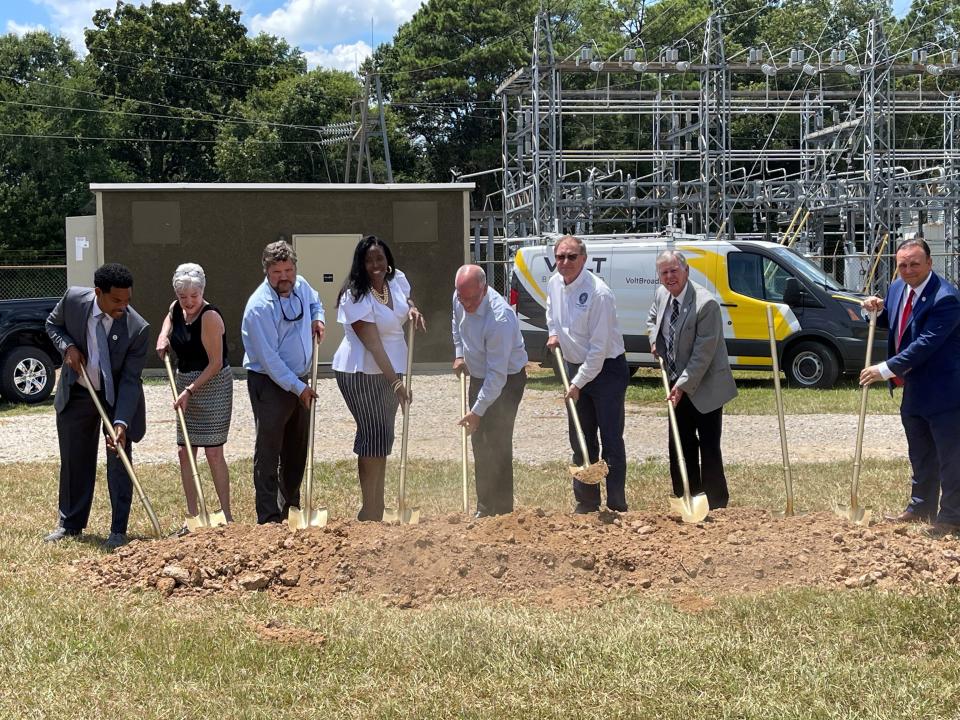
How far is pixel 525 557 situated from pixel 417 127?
163ft

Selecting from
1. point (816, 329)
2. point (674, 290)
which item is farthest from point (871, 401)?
point (674, 290)

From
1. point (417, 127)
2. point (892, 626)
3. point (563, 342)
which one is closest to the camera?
point (892, 626)

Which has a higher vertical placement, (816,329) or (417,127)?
(417,127)

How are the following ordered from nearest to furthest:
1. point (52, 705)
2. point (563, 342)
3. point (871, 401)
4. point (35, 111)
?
point (52, 705), point (563, 342), point (871, 401), point (35, 111)

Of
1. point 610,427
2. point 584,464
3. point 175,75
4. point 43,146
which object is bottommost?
point 584,464

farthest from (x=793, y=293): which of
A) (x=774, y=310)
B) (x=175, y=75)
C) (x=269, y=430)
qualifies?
(x=175, y=75)

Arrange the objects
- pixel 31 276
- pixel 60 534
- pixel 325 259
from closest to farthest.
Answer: pixel 60 534, pixel 325 259, pixel 31 276

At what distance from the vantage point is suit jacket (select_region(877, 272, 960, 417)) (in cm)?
708

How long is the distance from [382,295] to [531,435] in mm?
5421

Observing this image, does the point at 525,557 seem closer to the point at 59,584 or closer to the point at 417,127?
the point at 59,584

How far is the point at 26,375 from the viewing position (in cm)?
1561

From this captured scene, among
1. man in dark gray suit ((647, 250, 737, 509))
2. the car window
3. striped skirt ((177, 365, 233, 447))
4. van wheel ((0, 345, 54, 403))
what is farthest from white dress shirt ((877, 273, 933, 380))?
van wheel ((0, 345, 54, 403))

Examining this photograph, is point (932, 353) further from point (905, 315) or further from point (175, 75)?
point (175, 75)

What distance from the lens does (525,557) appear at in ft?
20.2
